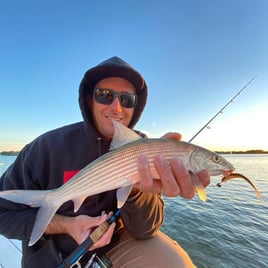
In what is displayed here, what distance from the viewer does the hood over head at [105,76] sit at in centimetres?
300

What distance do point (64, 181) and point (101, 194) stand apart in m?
0.54

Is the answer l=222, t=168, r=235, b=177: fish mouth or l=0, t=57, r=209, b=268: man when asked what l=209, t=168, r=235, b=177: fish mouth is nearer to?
l=222, t=168, r=235, b=177: fish mouth

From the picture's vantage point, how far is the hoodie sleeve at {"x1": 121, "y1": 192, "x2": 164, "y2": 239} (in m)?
2.29

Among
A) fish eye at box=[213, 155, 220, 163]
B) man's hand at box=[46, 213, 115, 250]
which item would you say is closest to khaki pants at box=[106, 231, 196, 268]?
man's hand at box=[46, 213, 115, 250]

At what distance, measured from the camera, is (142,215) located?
2355 mm

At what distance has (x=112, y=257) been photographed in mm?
2594

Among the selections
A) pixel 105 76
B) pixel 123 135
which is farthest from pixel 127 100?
pixel 123 135

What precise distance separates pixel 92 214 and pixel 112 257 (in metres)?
0.63

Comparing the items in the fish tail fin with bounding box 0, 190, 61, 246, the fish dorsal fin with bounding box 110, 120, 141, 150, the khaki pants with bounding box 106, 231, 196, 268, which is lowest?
the khaki pants with bounding box 106, 231, 196, 268

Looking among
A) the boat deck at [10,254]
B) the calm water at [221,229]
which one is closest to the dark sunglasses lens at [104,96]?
the boat deck at [10,254]

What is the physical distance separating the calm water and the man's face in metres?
5.07

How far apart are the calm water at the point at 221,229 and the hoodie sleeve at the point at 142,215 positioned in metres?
4.12

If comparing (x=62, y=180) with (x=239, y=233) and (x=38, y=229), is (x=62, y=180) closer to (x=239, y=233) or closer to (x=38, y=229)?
(x=38, y=229)

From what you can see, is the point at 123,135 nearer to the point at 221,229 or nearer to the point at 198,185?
the point at 198,185
